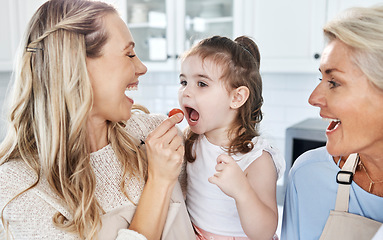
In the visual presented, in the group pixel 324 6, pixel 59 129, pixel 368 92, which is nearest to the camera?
A: pixel 368 92

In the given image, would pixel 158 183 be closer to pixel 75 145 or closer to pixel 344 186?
pixel 75 145

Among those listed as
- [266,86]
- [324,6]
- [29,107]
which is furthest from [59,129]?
[266,86]

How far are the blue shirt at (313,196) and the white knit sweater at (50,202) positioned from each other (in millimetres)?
391

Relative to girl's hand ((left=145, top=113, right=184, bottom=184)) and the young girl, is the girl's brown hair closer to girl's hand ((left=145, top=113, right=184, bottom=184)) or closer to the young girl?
the young girl

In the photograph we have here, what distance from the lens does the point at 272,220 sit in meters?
1.14

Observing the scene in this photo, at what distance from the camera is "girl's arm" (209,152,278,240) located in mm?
1077

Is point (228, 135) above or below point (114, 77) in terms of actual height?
below

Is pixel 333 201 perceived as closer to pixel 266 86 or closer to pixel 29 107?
pixel 29 107

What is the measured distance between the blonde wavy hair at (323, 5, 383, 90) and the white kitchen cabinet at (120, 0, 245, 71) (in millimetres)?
1614

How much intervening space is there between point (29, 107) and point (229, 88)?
0.66 metres

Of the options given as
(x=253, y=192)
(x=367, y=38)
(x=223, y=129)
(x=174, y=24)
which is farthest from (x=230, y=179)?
(x=174, y=24)

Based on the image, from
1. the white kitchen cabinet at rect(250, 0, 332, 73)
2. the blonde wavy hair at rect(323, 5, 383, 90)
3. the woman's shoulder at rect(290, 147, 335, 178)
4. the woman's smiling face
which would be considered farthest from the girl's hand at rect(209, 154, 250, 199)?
the white kitchen cabinet at rect(250, 0, 332, 73)

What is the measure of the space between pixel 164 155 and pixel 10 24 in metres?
2.25

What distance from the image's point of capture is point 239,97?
1.32 m
